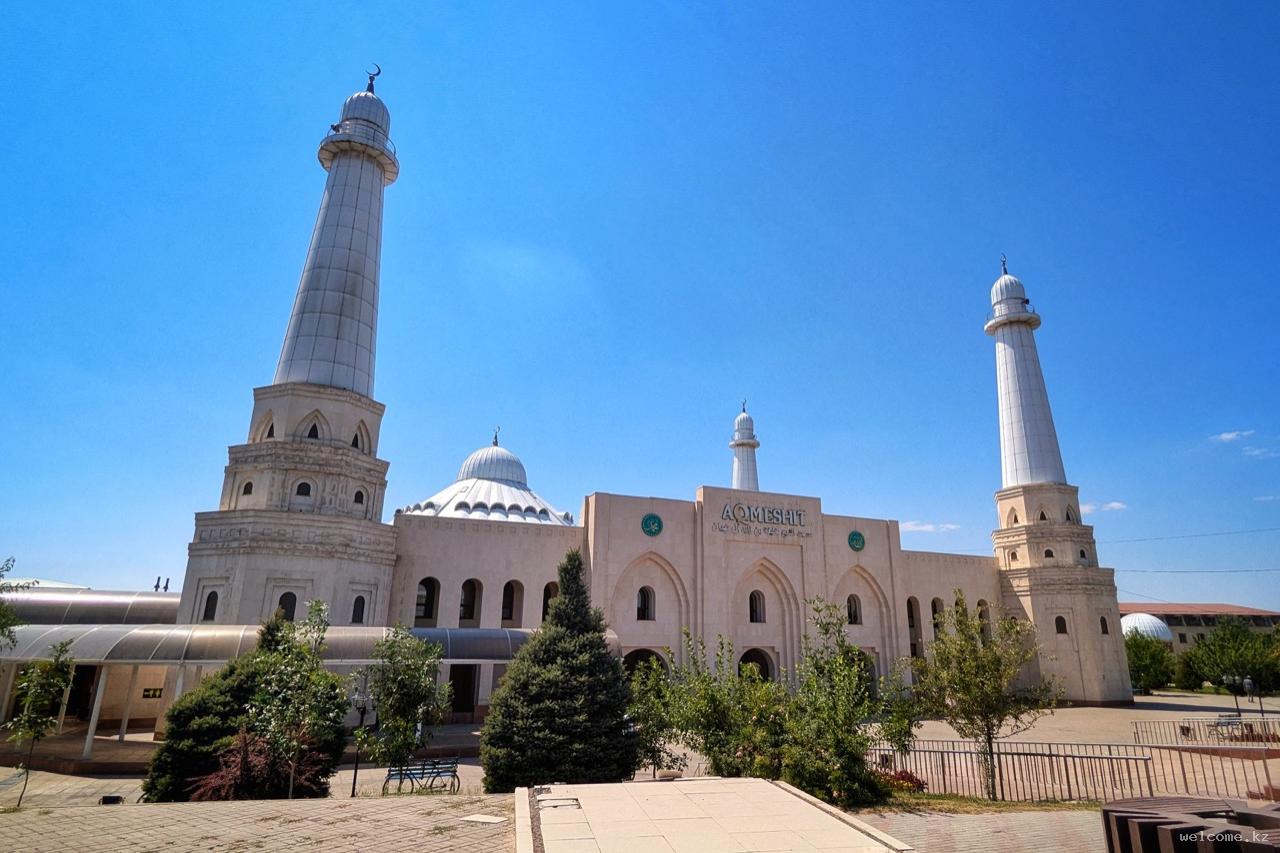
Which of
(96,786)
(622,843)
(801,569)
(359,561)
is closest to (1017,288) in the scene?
(801,569)

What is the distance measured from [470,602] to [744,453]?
27919mm

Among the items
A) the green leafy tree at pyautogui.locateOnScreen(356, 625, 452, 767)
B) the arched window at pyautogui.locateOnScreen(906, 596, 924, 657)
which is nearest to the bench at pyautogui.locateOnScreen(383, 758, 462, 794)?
the green leafy tree at pyautogui.locateOnScreen(356, 625, 452, 767)

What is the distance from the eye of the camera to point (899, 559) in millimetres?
35438

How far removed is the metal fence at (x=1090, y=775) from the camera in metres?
14.3

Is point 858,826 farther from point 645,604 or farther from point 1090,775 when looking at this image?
point 645,604

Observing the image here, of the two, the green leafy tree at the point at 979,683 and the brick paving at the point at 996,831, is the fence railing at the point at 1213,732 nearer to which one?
the green leafy tree at the point at 979,683

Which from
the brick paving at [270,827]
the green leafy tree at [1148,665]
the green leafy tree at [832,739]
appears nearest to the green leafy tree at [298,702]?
the brick paving at [270,827]

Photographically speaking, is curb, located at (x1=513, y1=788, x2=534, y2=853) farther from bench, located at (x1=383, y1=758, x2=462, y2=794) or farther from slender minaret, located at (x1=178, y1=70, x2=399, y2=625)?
slender minaret, located at (x1=178, y1=70, x2=399, y2=625)

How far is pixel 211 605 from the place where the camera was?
2214 cm

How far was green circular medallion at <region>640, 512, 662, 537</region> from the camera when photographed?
29953 millimetres

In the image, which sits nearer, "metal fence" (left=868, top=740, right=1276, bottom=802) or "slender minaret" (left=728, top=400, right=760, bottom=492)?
"metal fence" (left=868, top=740, right=1276, bottom=802)

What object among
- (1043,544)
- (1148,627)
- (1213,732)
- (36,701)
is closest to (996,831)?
(36,701)

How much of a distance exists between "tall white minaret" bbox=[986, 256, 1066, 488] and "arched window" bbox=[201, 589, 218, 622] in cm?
3804

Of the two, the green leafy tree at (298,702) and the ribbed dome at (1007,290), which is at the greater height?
the ribbed dome at (1007,290)
